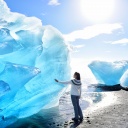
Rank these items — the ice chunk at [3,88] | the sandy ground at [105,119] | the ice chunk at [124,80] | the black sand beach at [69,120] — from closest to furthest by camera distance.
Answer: the ice chunk at [3,88] < the sandy ground at [105,119] < the black sand beach at [69,120] < the ice chunk at [124,80]

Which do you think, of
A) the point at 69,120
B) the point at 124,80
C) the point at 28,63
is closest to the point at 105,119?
the point at 69,120

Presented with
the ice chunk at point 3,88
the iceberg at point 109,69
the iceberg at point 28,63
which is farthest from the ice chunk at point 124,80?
the ice chunk at point 3,88

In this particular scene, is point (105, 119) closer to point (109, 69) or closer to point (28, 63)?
point (28, 63)

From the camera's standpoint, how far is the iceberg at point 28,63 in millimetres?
9445

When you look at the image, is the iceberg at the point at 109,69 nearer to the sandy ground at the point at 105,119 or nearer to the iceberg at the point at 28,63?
the iceberg at the point at 28,63

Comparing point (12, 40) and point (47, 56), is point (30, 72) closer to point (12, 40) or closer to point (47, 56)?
point (12, 40)

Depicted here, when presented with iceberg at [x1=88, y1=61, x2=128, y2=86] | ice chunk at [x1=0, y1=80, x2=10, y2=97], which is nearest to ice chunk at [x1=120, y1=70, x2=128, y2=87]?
iceberg at [x1=88, y1=61, x2=128, y2=86]

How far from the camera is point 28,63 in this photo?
10.9 metres

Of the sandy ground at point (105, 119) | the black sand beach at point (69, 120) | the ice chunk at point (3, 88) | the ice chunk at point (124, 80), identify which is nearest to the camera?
the ice chunk at point (3, 88)

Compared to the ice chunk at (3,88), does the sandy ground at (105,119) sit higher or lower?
lower

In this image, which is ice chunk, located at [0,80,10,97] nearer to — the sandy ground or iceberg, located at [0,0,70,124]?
iceberg, located at [0,0,70,124]

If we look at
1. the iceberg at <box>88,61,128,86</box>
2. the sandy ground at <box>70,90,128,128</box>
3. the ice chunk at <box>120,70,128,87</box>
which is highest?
the iceberg at <box>88,61,128,86</box>

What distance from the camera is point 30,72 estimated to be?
9.22 m

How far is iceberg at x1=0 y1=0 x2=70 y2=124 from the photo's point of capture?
9445 mm
